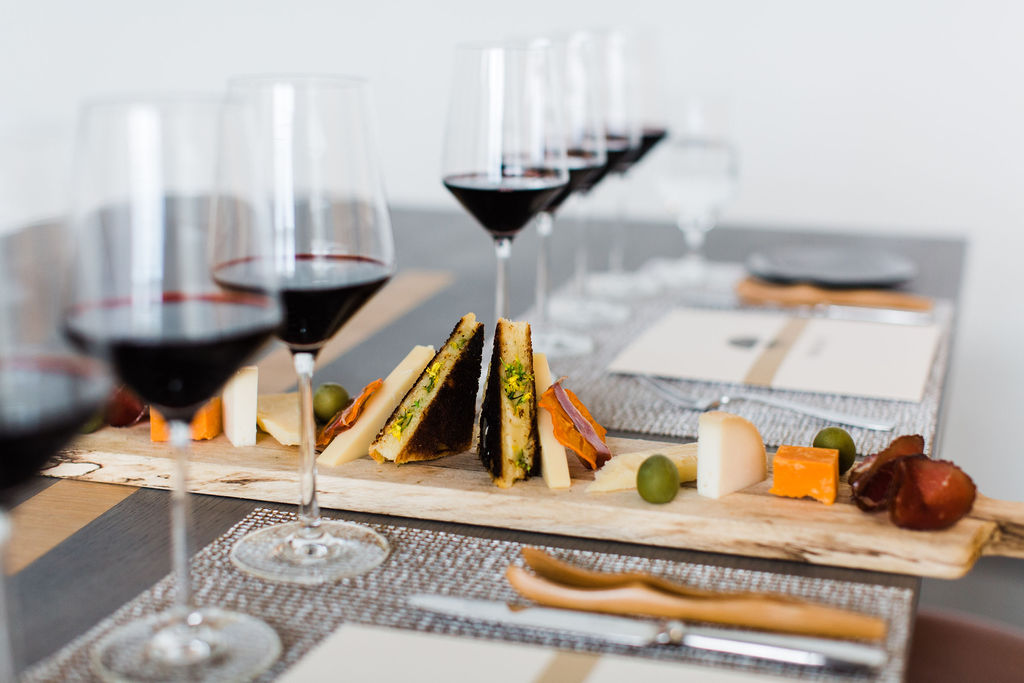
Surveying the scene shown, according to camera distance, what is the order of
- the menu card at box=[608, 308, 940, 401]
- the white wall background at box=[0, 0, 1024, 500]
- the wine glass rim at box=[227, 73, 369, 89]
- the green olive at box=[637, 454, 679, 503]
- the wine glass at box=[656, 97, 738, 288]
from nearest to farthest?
the wine glass rim at box=[227, 73, 369, 89]
the green olive at box=[637, 454, 679, 503]
the menu card at box=[608, 308, 940, 401]
the wine glass at box=[656, 97, 738, 288]
the white wall background at box=[0, 0, 1024, 500]

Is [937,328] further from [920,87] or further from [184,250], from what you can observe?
[920,87]

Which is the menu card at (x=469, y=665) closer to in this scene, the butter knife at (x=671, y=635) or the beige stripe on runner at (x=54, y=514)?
the butter knife at (x=671, y=635)

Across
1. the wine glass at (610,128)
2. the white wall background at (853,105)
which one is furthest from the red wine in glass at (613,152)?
the white wall background at (853,105)

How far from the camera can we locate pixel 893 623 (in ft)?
2.73

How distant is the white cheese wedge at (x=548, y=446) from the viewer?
1027 millimetres

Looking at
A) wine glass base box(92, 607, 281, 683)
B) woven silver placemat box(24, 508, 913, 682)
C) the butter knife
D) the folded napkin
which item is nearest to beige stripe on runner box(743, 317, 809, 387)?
the folded napkin

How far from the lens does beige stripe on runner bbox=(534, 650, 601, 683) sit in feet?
2.41

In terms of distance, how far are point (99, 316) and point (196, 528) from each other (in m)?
0.36

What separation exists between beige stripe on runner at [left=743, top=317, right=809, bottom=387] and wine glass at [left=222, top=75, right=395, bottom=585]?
2.22 feet

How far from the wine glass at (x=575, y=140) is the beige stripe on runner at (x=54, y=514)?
0.68m

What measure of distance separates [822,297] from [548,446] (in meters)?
1.03

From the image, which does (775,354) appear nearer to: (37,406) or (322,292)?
(322,292)

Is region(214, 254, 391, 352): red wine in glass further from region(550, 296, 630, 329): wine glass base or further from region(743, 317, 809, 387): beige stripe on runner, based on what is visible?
region(550, 296, 630, 329): wine glass base

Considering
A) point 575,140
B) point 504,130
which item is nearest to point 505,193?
point 504,130
